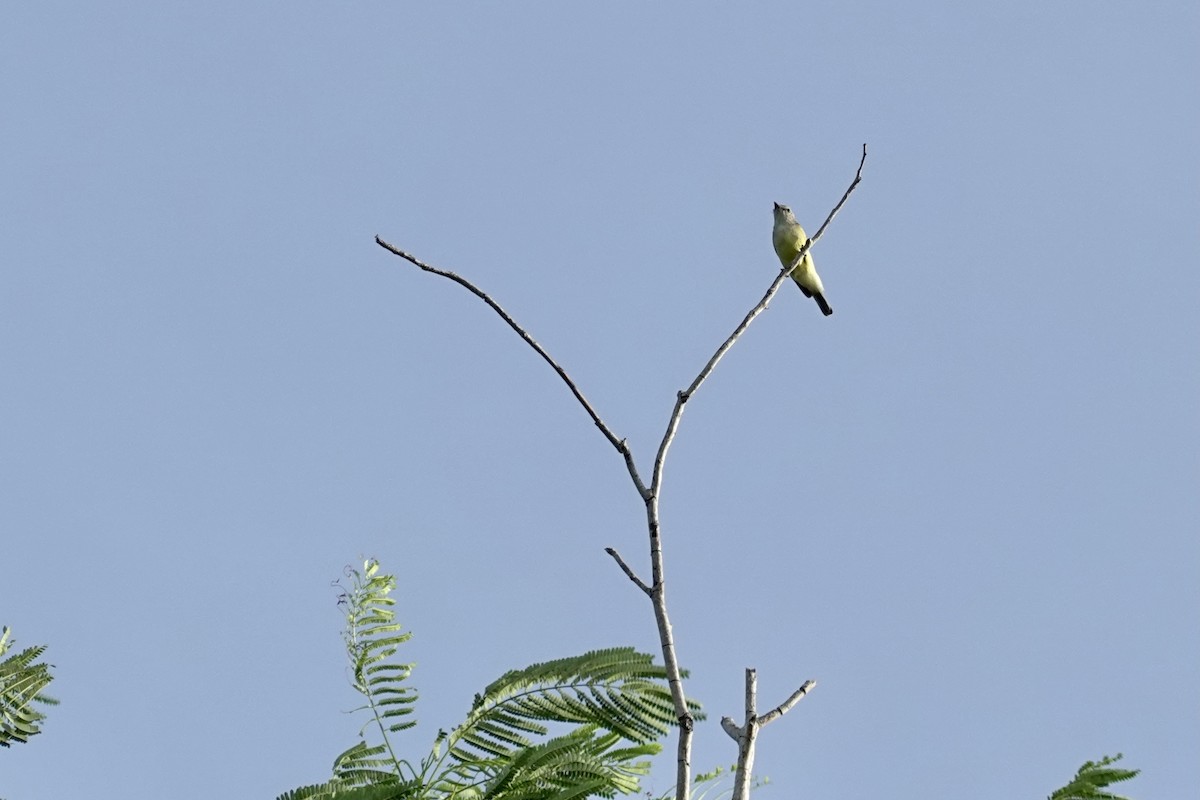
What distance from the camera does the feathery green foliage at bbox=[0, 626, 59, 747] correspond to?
540 centimetres

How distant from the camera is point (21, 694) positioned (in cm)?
543

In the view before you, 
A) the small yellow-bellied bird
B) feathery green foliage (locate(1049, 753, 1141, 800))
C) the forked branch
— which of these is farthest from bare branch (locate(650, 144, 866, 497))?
the small yellow-bellied bird

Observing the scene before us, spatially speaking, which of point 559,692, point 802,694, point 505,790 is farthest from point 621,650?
point 802,694

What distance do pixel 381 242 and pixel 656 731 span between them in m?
1.82

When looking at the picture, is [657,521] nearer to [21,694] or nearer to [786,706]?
[786,706]

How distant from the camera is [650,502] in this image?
386 cm

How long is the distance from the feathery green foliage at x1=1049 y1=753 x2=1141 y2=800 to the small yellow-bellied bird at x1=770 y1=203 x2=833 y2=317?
11841mm

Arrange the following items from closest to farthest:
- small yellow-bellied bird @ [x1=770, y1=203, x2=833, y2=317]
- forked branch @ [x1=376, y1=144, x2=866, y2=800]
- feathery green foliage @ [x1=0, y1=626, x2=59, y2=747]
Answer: forked branch @ [x1=376, y1=144, x2=866, y2=800] → feathery green foliage @ [x1=0, y1=626, x2=59, y2=747] → small yellow-bellied bird @ [x1=770, y1=203, x2=833, y2=317]

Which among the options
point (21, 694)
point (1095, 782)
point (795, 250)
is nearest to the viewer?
point (1095, 782)

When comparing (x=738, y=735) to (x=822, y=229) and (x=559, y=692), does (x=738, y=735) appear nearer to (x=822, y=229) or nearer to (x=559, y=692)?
(x=559, y=692)

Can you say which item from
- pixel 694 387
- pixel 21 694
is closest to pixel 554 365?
pixel 694 387

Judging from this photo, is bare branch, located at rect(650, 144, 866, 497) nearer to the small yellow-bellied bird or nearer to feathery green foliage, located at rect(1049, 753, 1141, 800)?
feathery green foliage, located at rect(1049, 753, 1141, 800)

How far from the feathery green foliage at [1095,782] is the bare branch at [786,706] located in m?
0.68

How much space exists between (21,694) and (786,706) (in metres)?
3.09
